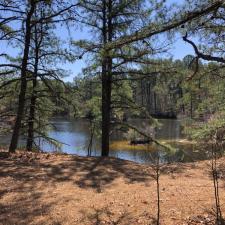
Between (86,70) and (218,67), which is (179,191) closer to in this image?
(218,67)

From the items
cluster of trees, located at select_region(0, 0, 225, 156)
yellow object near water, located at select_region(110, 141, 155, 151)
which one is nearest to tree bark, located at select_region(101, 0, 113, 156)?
cluster of trees, located at select_region(0, 0, 225, 156)

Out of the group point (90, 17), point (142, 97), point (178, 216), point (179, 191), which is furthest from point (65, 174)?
point (142, 97)

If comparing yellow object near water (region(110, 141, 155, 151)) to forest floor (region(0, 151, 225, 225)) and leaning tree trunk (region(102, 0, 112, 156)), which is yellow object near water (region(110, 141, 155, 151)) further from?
forest floor (region(0, 151, 225, 225))

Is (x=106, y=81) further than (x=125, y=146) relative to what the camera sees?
No

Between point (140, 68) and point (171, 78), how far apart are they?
3.73ft

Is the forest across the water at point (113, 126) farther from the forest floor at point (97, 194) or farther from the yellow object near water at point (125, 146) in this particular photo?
the yellow object near water at point (125, 146)

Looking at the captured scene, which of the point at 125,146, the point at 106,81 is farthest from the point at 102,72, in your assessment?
the point at 125,146

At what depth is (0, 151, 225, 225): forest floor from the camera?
5.98m

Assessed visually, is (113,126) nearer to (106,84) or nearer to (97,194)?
(106,84)

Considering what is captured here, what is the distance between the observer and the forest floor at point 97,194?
5.98m

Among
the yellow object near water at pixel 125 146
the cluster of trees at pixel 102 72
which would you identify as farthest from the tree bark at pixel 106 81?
the yellow object near water at pixel 125 146

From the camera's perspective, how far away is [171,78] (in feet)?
44.1

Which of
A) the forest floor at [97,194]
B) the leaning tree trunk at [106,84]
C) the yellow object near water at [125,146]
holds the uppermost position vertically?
the leaning tree trunk at [106,84]

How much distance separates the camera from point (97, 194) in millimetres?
7176
